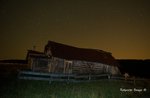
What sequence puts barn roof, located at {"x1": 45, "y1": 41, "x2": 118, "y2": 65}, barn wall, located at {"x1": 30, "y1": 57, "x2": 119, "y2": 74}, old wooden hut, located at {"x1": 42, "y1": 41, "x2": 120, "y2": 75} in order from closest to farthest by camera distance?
barn wall, located at {"x1": 30, "y1": 57, "x2": 119, "y2": 74}, old wooden hut, located at {"x1": 42, "y1": 41, "x2": 120, "y2": 75}, barn roof, located at {"x1": 45, "y1": 41, "x2": 118, "y2": 65}

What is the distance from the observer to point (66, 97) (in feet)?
58.2

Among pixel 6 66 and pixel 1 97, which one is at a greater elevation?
pixel 6 66

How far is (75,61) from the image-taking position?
110ft

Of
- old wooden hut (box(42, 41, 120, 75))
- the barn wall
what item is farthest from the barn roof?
the barn wall

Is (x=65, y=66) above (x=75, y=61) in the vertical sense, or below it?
below

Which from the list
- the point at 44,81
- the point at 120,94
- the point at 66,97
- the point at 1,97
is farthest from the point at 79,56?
the point at 1,97

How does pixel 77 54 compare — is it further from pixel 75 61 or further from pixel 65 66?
pixel 65 66

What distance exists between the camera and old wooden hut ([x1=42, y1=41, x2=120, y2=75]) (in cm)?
3155

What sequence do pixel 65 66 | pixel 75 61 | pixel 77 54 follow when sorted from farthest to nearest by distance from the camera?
pixel 77 54 < pixel 75 61 < pixel 65 66

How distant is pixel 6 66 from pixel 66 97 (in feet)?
80.3

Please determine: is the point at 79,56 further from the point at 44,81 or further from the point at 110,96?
the point at 110,96

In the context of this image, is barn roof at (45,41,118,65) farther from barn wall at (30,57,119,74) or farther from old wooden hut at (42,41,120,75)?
barn wall at (30,57,119,74)

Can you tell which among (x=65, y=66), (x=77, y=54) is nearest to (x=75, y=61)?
(x=77, y=54)

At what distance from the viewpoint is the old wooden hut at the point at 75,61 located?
31547 millimetres
